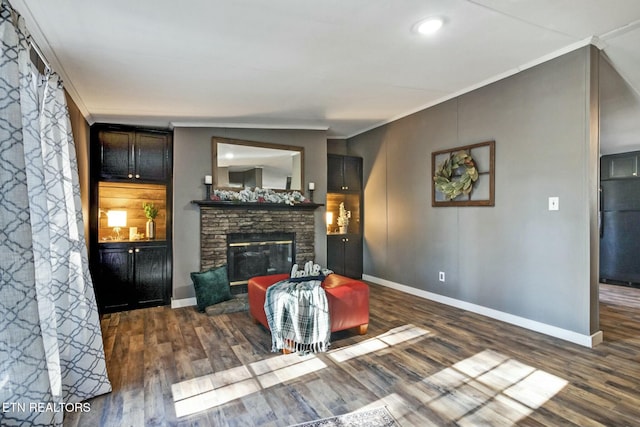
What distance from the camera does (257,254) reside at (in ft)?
15.3

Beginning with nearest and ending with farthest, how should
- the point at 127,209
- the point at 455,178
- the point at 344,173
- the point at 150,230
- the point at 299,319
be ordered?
the point at 299,319 → the point at 455,178 → the point at 150,230 → the point at 127,209 → the point at 344,173

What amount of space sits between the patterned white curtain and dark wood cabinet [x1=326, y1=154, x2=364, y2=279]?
370 cm

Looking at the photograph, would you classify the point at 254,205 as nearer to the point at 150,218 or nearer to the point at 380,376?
the point at 150,218

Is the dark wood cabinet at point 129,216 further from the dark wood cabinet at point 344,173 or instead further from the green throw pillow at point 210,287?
the dark wood cabinet at point 344,173

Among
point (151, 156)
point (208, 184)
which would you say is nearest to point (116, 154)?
point (151, 156)

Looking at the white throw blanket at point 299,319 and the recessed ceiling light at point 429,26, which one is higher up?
the recessed ceiling light at point 429,26

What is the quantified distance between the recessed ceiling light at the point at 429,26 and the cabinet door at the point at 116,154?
3.68m

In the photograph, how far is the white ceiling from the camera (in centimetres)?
214

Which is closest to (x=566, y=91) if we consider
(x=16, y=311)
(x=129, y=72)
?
(x=129, y=72)

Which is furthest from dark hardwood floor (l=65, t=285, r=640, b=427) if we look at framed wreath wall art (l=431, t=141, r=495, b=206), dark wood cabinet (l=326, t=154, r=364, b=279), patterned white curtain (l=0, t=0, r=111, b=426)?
dark wood cabinet (l=326, t=154, r=364, b=279)

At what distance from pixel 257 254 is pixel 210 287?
84cm

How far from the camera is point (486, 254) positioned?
145 inches

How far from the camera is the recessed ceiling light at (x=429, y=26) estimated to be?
2.30 m

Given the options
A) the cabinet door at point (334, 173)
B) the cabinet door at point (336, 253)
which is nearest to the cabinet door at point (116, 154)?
the cabinet door at point (334, 173)
